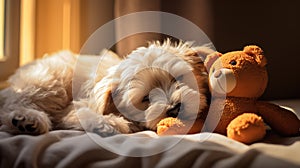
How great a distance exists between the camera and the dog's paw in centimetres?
121

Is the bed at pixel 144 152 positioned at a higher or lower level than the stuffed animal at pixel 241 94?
lower

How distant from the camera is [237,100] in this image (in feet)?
3.97

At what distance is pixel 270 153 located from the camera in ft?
3.18

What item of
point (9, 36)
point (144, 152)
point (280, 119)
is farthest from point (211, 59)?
point (9, 36)

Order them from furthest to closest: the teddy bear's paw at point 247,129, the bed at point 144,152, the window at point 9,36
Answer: the window at point 9,36, the teddy bear's paw at point 247,129, the bed at point 144,152

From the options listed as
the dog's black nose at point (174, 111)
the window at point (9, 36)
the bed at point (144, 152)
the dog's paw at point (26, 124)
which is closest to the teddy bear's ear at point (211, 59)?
the dog's black nose at point (174, 111)

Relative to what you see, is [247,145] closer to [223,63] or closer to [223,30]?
[223,63]

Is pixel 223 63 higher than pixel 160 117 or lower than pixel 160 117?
higher

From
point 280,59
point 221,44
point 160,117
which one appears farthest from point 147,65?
point 280,59

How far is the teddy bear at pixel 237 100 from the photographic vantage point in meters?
1.17

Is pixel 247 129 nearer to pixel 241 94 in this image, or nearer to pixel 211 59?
pixel 241 94

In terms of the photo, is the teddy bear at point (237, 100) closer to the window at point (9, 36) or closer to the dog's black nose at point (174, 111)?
the dog's black nose at point (174, 111)

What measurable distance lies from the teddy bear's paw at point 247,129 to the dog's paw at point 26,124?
53 cm

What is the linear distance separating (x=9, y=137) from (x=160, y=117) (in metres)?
0.44
